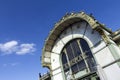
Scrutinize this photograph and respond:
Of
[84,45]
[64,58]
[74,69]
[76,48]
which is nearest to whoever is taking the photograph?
[84,45]

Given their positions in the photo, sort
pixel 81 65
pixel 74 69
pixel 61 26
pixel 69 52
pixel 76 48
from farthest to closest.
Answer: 1. pixel 61 26
2. pixel 69 52
3. pixel 76 48
4. pixel 74 69
5. pixel 81 65

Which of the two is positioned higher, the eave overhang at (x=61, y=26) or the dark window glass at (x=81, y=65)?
the eave overhang at (x=61, y=26)

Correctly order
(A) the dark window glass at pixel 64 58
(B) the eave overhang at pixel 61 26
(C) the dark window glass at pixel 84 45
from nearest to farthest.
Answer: (B) the eave overhang at pixel 61 26 → (C) the dark window glass at pixel 84 45 → (A) the dark window glass at pixel 64 58

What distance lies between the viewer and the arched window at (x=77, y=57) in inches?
545

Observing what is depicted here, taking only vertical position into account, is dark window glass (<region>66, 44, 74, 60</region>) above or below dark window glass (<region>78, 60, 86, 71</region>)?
above

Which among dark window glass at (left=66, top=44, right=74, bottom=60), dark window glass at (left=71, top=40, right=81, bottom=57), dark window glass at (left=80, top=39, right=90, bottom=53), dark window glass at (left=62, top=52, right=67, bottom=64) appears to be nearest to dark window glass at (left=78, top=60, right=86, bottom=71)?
dark window glass at (left=71, top=40, right=81, bottom=57)

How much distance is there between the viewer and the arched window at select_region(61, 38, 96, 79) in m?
13.9

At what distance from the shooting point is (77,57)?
49.9ft

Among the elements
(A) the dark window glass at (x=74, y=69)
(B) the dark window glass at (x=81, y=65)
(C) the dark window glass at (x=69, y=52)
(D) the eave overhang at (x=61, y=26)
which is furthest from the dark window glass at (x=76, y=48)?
(D) the eave overhang at (x=61, y=26)

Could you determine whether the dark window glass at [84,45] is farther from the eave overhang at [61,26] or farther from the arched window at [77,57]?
the eave overhang at [61,26]

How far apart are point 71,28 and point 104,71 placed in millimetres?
6591

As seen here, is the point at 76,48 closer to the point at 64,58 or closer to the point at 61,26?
the point at 64,58

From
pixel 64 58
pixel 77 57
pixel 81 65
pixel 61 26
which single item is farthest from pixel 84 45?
pixel 61 26

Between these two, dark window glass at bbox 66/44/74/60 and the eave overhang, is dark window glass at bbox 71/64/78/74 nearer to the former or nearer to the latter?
dark window glass at bbox 66/44/74/60
